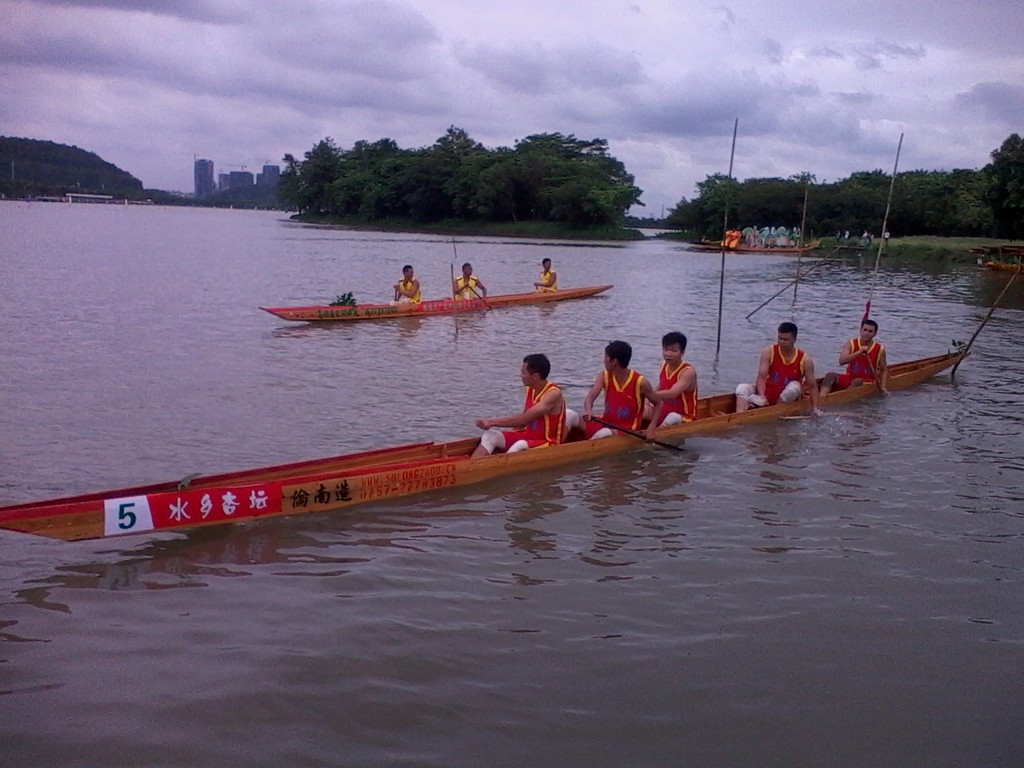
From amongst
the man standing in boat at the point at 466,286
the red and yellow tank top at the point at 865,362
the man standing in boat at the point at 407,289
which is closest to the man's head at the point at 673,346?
the red and yellow tank top at the point at 865,362

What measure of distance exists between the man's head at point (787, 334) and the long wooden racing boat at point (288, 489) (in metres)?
1.93

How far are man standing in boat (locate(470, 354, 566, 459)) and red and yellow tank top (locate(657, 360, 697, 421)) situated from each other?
5.17 feet

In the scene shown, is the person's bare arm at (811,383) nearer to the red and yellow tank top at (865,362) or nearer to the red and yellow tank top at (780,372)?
the red and yellow tank top at (780,372)

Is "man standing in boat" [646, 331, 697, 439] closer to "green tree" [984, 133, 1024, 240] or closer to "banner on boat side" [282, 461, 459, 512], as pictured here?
"banner on boat side" [282, 461, 459, 512]

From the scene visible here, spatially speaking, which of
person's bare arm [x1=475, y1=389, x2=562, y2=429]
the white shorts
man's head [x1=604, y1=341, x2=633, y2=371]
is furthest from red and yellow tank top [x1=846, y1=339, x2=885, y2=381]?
person's bare arm [x1=475, y1=389, x2=562, y2=429]

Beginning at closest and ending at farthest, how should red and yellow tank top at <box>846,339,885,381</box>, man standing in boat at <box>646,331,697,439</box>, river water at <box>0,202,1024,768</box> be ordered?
river water at <box>0,202,1024,768</box> → man standing in boat at <box>646,331,697,439</box> → red and yellow tank top at <box>846,339,885,381</box>

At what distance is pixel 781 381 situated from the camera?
1059cm

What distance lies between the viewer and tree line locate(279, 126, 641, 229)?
70562mm

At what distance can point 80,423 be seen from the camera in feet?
31.0

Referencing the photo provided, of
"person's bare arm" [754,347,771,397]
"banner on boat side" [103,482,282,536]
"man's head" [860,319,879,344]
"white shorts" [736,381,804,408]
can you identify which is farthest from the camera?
"man's head" [860,319,879,344]

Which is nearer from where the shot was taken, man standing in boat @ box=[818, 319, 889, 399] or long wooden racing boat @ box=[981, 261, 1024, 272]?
man standing in boat @ box=[818, 319, 889, 399]

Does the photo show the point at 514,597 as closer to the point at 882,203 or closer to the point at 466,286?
the point at 466,286

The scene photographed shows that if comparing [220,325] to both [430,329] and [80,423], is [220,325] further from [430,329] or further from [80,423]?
[80,423]

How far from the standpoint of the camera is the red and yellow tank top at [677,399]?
9203 mm
